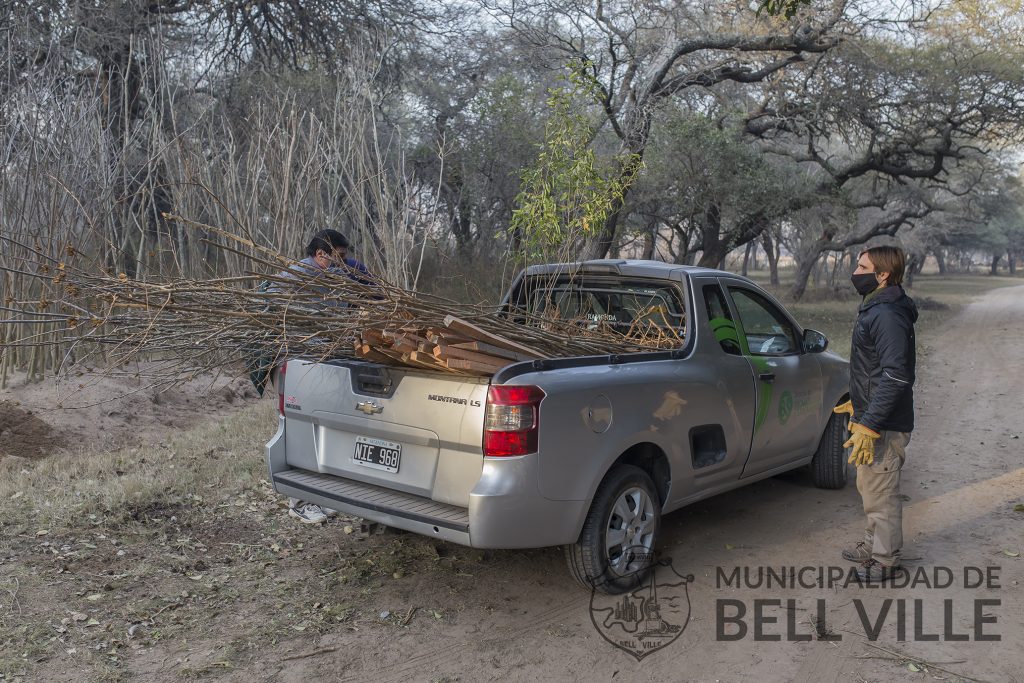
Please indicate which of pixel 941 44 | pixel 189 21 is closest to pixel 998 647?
pixel 189 21

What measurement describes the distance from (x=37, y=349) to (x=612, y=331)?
224 inches

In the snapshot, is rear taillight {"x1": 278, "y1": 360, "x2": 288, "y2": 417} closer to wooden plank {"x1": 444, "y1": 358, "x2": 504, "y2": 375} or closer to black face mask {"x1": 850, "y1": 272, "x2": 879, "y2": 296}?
wooden plank {"x1": 444, "y1": 358, "x2": 504, "y2": 375}

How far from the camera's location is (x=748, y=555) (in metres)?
5.12

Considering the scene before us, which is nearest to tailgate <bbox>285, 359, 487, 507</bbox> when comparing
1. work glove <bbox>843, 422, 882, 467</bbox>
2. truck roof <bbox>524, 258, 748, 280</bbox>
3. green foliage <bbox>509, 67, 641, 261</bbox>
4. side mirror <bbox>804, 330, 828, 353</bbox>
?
truck roof <bbox>524, 258, 748, 280</bbox>

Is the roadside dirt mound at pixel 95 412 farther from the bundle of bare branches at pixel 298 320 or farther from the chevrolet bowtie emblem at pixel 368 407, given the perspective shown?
the chevrolet bowtie emblem at pixel 368 407

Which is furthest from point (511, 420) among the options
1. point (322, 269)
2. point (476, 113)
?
point (476, 113)

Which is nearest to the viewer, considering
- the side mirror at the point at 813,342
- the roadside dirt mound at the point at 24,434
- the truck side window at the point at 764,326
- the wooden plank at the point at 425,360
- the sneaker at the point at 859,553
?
the wooden plank at the point at 425,360

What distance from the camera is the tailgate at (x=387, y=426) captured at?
4.08 metres

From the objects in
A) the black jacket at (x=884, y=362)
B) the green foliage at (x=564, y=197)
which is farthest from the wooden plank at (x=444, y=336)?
the green foliage at (x=564, y=197)

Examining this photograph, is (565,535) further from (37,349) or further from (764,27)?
(764,27)

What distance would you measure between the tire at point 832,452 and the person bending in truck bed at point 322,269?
3470mm

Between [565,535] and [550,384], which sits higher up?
[550,384]

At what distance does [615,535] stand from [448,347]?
135 cm

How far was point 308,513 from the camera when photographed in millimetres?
5730
